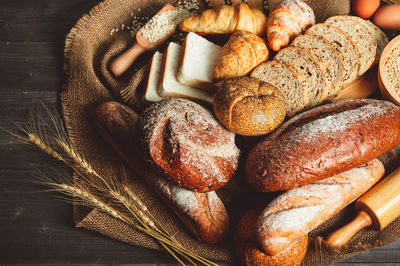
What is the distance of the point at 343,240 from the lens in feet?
6.01

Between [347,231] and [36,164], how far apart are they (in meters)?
2.06

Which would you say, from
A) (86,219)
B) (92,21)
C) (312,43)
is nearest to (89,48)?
(92,21)

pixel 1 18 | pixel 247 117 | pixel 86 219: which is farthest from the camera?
Answer: pixel 1 18

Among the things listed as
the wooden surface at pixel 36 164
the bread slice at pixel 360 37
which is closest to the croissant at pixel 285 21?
the bread slice at pixel 360 37

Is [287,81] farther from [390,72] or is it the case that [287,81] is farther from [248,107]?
[390,72]

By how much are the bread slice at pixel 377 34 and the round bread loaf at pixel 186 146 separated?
1.30 m

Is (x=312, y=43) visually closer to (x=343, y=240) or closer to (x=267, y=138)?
(x=267, y=138)

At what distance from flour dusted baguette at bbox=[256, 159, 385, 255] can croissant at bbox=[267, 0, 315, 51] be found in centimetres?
95

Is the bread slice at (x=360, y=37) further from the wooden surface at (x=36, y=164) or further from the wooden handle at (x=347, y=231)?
the wooden surface at (x=36, y=164)

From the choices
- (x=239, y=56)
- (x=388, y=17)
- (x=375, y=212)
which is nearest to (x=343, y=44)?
(x=388, y=17)

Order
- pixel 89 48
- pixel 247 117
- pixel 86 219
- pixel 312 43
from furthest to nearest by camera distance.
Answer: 1. pixel 89 48
2. pixel 312 43
3. pixel 86 219
4. pixel 247 117

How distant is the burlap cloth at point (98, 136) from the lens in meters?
1.97

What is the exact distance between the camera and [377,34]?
222 cm

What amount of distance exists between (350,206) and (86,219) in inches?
66.5
